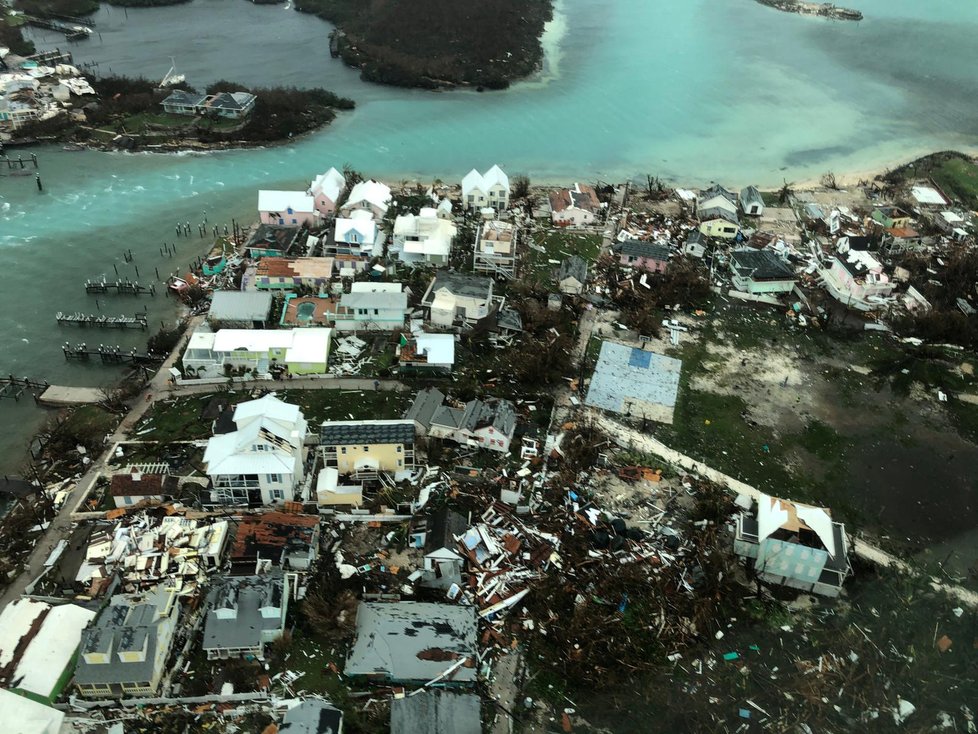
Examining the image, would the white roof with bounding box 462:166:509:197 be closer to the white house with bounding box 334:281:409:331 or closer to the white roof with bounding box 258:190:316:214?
the white roof with bounding box 258:190:316:214

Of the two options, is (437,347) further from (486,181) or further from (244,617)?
(486,181)

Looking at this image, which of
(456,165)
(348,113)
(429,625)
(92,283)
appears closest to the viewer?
(429,625)

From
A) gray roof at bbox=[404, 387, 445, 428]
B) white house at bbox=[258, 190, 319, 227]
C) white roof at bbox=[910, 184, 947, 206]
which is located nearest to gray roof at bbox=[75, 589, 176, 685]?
gray roof at bbox=[404, 387, 445, 428]

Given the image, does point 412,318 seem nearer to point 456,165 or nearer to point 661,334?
point 661,334

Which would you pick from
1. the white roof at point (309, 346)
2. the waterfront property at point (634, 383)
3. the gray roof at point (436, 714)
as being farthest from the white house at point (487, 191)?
the gray roof at point (436, 714)

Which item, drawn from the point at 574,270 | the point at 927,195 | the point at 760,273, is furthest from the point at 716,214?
the point at 927,195

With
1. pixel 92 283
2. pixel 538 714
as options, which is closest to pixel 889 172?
pixel 538 714

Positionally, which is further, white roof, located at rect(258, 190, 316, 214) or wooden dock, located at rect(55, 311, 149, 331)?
white roof, located at rect(258, 190, 316, 214)
